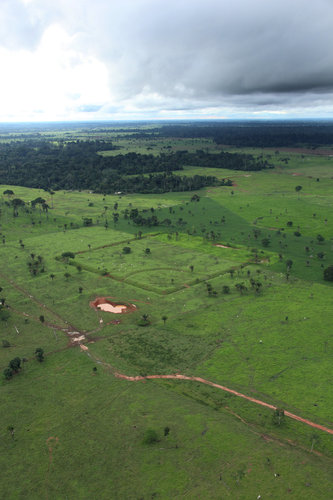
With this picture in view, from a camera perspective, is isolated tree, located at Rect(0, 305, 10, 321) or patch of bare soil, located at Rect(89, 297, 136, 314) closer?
isolated tree, located at Rect(0, 305, 10, 321)

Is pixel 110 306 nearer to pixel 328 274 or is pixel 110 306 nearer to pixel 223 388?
pixel 223 388

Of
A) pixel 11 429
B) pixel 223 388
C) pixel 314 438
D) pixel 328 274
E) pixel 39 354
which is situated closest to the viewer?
pixel 314 438

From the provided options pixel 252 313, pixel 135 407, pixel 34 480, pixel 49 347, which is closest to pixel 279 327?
pixel 252 313

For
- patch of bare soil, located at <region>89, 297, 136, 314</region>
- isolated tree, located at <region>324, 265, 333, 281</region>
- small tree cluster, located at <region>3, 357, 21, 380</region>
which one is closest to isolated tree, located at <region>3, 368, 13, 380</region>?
small tree cluster, located at <region>3, 357, 21, 380</region>

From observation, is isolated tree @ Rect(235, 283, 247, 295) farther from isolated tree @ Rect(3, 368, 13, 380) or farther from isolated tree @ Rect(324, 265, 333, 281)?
isolated tree @ Rect(3, 368, 13, 380)

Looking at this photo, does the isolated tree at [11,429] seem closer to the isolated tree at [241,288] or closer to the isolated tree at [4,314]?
the isolated tree at [4,314]

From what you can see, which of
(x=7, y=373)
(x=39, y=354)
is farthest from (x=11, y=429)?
(x=39, y=354)

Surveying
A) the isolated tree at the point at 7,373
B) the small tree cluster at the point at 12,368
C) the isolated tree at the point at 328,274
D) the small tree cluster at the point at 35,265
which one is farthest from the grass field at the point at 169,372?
the isolated tree at the point at 328,274

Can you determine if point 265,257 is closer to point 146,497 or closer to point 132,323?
point 132,323
